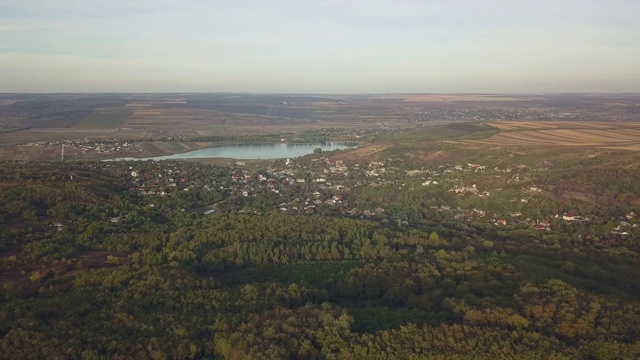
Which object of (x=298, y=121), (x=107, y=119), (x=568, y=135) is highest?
(x=107, y=119)

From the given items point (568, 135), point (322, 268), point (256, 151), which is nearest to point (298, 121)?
point (256, 151)

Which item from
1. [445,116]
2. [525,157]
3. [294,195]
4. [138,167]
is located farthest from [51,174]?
[445,116]

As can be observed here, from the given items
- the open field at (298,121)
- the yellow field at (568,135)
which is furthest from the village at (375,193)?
the open field at (298,121)

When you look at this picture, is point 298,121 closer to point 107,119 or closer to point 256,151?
point 107,119

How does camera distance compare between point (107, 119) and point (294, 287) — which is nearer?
point (294, 287)

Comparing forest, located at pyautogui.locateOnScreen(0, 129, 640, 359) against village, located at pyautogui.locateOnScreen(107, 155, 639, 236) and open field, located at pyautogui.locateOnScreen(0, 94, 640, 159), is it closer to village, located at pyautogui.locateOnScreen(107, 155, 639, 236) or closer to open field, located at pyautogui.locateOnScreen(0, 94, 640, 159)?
village, located at pyautogui.locateOnScreen(107, 155, 639, 236)

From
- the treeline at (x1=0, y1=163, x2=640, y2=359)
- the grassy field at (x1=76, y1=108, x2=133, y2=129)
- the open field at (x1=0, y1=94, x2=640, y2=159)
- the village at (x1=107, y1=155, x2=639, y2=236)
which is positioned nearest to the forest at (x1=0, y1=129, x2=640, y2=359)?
the treeline at (x1=0, y1=163, x2=640, y2=359)

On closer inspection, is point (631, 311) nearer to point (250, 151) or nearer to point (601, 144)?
point (601, 144)

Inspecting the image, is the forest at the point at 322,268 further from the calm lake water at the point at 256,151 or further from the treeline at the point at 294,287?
the calm lake water at the point at 256,151
